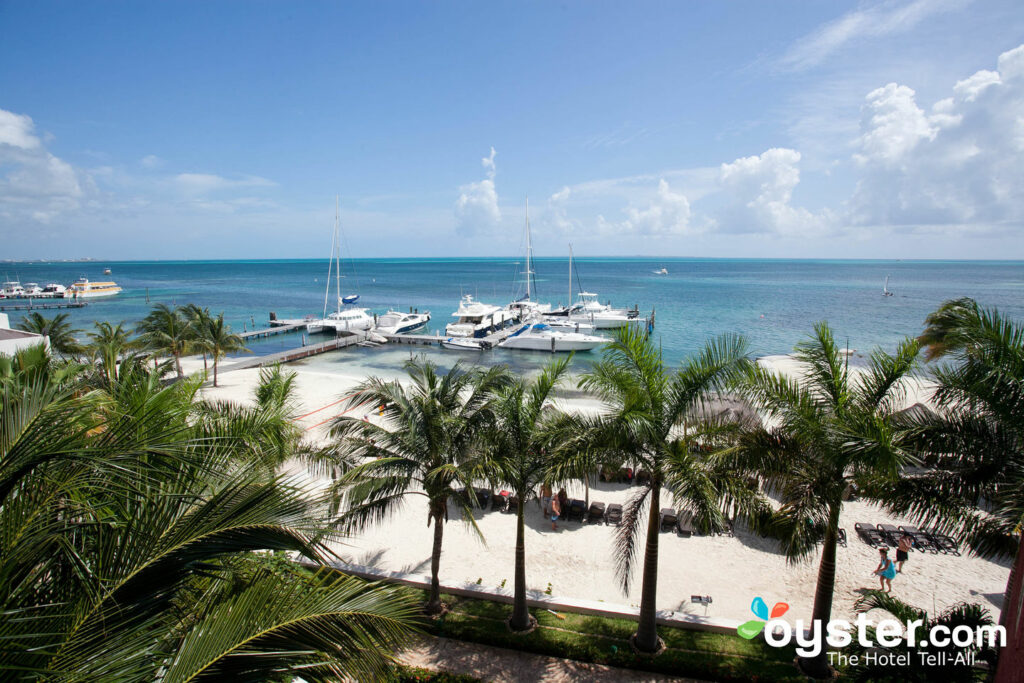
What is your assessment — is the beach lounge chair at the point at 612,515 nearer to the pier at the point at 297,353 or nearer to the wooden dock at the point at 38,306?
the pier at the point at 297,353

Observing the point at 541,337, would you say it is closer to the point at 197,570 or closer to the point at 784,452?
the point at 784,452

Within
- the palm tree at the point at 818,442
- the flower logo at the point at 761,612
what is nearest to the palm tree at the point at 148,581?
the palm tree at the point at 818,442

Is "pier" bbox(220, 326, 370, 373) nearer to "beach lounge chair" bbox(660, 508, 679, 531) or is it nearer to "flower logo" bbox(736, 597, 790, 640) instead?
"beach lounge chair" bbox(660, 508, 679, 531)

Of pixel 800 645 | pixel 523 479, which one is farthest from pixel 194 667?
pixel 800 645

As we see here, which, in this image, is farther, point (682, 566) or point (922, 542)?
point (922, 542)

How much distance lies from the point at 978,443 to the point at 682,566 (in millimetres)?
6875

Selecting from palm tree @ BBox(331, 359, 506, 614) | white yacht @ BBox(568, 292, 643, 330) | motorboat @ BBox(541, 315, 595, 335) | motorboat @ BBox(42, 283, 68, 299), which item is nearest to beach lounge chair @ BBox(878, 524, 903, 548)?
palm tree @ BBox(331, 359, 506, 614)

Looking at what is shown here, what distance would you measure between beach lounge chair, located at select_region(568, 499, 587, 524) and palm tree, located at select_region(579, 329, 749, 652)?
515cm

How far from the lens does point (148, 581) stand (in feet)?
10.3

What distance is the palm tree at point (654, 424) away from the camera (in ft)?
25.5

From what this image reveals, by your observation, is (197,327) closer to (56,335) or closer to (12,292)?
(56,335)

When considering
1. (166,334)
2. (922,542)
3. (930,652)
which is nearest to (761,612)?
(930,652)

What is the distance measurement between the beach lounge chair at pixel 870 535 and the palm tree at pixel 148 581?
1290 centimetres

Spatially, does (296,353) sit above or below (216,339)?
below
